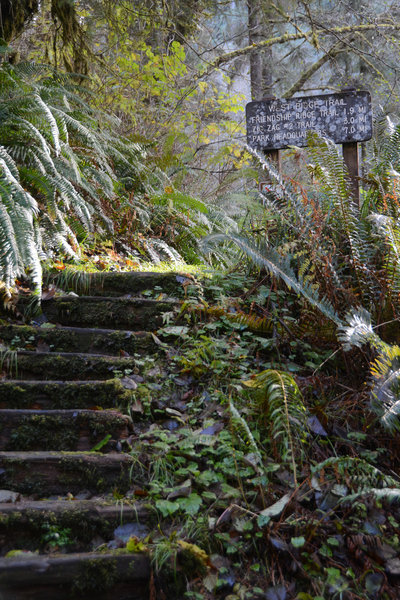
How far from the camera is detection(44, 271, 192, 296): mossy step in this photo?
3.63 meters

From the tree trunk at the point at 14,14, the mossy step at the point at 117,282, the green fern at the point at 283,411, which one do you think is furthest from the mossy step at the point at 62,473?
the tree trunk at the point at 14,14

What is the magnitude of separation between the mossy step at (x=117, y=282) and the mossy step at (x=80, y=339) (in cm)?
65

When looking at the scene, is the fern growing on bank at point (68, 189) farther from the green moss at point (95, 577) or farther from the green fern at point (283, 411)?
the green moss at point (95, 577)

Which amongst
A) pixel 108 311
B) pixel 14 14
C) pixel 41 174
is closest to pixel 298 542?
pixel 108 311

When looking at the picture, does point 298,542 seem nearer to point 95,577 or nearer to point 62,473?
point 95,577

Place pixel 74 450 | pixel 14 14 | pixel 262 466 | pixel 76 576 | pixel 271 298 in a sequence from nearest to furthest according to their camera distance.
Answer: pixel 76 576
pixel 262 466
pixel 74 450
pixel 271 298
pixel 14 14

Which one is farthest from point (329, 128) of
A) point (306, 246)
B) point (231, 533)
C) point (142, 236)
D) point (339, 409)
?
point (231, 533)

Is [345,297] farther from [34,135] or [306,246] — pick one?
[34,135]

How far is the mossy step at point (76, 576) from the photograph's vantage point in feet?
5.08

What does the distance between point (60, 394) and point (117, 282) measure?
1.35 m

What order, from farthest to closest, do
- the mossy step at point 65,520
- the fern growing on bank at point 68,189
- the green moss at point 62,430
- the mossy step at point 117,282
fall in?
the mossy step at point 117,282, the fern growing on bank at point 68,189, the green moss at point 62,430, the mossy step at point 65,520

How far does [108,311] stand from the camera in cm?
331

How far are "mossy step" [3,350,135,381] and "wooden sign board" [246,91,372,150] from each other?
282 cm

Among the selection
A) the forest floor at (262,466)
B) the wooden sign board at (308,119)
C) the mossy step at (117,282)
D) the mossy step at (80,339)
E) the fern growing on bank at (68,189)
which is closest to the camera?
the forest floor at (262,466)
